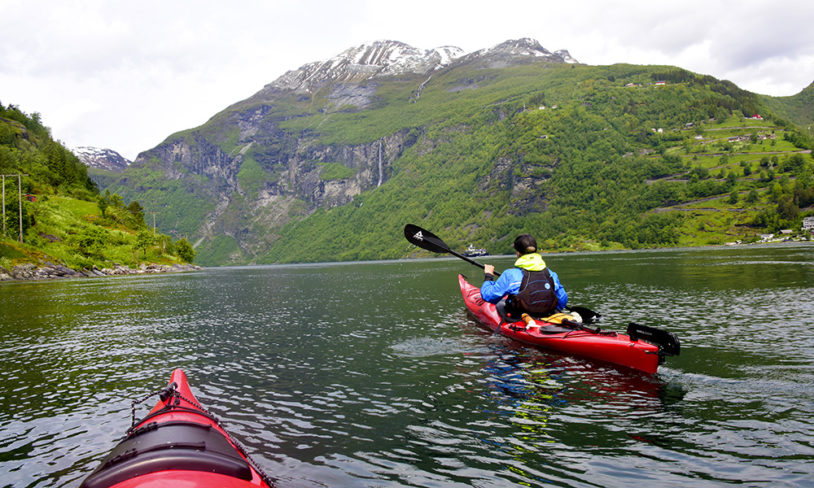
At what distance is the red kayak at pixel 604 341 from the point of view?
11688 millimetres

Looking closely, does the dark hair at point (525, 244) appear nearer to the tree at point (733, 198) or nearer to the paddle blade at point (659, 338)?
the paddle blade at point (659, 338)

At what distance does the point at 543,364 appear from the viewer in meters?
13.7

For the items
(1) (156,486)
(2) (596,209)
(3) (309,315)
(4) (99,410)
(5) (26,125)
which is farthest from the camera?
(2) (596,209)

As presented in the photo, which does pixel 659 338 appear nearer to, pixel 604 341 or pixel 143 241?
pixel 604 341

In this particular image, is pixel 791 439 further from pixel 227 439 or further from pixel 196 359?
pixel 196 359

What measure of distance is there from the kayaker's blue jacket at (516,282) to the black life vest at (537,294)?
0.18m

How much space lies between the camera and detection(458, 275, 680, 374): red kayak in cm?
1169

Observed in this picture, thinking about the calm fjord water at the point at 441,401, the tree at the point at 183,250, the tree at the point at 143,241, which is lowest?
the calm fjord water at the point at 441,401

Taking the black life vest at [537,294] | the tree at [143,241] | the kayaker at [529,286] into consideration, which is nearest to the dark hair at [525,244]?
the kayaker at [529,286]

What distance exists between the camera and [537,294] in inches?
595

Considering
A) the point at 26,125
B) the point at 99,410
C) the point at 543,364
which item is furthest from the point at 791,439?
the point at 26,125

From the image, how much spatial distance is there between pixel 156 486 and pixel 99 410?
895cm

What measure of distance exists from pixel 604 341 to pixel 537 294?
2.75 meters

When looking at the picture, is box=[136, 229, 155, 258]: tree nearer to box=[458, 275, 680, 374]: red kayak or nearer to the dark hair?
box=[458, 275, 680, 374]: red kayak
